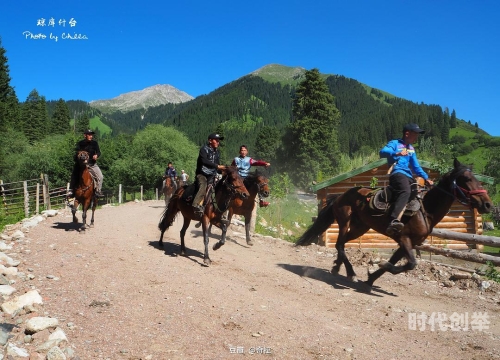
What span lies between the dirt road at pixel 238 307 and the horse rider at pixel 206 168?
4.93 feet

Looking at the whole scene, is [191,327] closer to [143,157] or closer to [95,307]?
[95,307]

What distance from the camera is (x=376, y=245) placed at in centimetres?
1875

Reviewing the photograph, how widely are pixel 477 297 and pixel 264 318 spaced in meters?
5.19

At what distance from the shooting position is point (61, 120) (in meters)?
86.3

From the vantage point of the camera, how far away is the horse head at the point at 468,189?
6.81m

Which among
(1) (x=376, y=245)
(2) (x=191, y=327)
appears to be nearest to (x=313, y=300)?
(2) (x=191, y=327)

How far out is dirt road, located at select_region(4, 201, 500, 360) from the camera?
14.9 feet

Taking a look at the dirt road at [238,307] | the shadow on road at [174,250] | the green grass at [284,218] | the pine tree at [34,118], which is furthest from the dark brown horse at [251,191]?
the pine tree at [34,118]

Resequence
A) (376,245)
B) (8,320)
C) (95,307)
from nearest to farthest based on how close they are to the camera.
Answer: (8,320) → (95,307) → (376,245)

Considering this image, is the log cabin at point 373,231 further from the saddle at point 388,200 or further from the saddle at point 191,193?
the saddle at point 388,200

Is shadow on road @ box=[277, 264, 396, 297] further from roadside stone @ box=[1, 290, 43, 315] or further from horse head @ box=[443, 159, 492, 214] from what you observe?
roadside stone @ box=[1, 290, 43, 315]

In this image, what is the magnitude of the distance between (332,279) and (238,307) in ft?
10.8

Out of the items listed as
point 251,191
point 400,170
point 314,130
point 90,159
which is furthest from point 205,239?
point 314,130

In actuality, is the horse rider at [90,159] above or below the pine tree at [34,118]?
below
